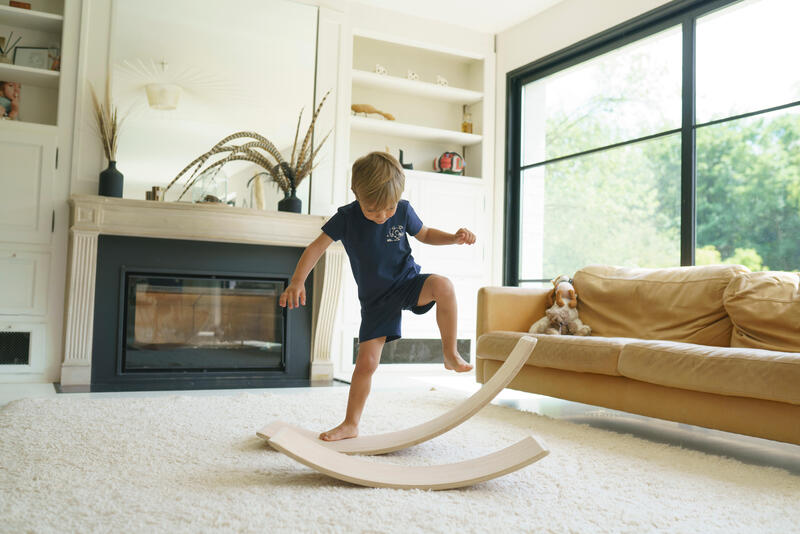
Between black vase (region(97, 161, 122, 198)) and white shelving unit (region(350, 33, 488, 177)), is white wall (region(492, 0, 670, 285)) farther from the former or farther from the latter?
black vase (region(97, 161, 122, 198))

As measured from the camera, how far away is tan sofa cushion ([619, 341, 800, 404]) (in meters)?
1.92

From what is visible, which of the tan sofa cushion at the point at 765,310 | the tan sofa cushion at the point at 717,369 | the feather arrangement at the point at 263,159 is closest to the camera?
the tan sofa cushion at the point at 717,369

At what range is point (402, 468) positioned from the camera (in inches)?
66.3

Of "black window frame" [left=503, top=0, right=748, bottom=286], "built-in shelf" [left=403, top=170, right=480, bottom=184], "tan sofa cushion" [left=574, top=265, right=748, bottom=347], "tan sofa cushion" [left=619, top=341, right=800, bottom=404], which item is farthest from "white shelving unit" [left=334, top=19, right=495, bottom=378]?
"tan sofa cushion" [left=619, top=341, right=800, bottom=404]

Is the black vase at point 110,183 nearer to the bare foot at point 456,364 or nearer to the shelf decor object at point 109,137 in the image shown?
the shelf decor object at point 109,137

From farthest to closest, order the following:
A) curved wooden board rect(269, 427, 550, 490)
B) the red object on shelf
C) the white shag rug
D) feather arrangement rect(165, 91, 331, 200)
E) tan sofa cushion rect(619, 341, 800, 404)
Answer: the red object on shelf, feather arrangement rect(165, 91, 331, 200), tan sofa cushion rect(619, 341, 800, 404), curved wooden board rect(269, 427, 550, 490), the white shag rug

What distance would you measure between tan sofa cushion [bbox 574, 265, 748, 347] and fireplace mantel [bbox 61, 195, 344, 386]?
1.67 m

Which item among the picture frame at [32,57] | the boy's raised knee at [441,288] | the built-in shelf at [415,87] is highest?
the built-in shelf at [415,87]

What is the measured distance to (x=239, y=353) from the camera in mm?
4164

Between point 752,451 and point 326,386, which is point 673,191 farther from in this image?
point 326,386

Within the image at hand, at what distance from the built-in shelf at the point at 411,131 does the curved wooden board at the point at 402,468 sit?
3.45m

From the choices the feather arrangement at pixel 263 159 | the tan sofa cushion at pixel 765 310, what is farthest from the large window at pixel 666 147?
the feather arrangement at pixel 263 159

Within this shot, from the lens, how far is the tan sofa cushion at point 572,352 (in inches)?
100

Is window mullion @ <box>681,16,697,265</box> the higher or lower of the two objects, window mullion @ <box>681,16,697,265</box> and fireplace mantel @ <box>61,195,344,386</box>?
the higher
